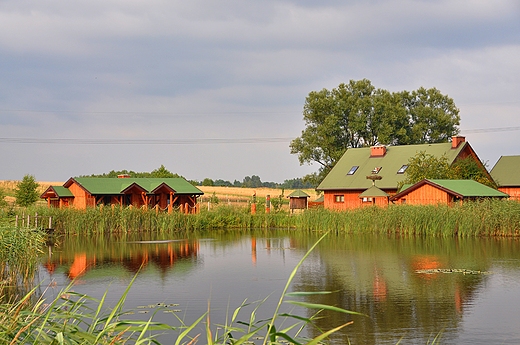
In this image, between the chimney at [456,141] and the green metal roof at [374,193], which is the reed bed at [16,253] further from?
the chimney at [456,141]

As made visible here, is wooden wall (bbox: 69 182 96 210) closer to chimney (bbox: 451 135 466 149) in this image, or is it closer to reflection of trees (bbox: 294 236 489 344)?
reflection of trees (bbox: 294 236 489 344)

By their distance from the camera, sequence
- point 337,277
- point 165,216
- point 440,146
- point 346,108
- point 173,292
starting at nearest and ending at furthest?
point 173,292
point 337,277
point 165,216
point 440,146
point 346,108

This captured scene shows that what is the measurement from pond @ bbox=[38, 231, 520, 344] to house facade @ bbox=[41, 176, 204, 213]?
13.0 meters

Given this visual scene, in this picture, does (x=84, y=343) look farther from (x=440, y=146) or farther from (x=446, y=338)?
(x=440, y=146)

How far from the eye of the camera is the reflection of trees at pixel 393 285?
45.0 feet

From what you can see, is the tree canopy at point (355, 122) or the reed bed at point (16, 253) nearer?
the reed bed at point (16, 253)

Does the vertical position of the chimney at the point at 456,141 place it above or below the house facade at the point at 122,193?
above

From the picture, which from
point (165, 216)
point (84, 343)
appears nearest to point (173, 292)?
point (84, 343)

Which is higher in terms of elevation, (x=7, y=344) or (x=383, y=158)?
(x=383, y=158)

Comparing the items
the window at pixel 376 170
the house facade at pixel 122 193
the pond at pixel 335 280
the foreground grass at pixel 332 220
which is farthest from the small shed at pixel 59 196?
the window at pixel 376 170

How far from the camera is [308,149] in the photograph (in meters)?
68.7

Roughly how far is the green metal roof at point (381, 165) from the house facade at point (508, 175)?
7042mm

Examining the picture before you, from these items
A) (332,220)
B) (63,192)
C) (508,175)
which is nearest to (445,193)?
(332,220)

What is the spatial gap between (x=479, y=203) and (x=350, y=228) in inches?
290
